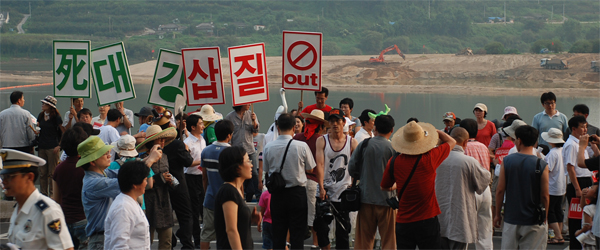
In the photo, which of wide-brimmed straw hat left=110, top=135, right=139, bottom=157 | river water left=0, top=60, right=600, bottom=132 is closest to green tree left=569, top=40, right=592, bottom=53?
river water left=0, top=60, right=600, bottom=132

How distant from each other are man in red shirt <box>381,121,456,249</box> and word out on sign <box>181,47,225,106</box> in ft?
10.3

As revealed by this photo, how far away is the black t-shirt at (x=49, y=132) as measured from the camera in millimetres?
7945

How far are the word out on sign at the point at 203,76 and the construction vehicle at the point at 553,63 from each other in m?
48.9

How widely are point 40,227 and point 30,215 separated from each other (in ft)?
0.27

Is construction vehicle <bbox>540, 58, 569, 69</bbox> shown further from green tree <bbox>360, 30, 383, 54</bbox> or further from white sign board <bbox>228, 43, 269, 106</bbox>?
white sign board <bbox>228, 43, 269, 106</bbox>

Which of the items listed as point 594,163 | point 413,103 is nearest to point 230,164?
point 594,163

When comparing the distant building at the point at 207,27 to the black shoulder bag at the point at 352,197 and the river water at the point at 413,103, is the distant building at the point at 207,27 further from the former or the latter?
the black shoulder bag at the point at 352,197

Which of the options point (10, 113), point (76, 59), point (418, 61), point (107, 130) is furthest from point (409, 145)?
point (418, 61)

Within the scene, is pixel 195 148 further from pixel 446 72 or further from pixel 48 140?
pixel 446 72

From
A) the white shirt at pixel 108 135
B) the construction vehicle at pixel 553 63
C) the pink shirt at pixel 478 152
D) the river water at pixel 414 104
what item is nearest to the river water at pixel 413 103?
the river water at pixel 414 104

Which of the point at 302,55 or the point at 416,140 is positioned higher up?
the point at 302,55

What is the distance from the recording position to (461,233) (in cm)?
477

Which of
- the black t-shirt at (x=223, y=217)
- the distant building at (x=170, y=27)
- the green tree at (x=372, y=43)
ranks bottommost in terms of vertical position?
the black t-shirt at (x=223, y=217)

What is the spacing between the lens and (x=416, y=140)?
14.8 ft
